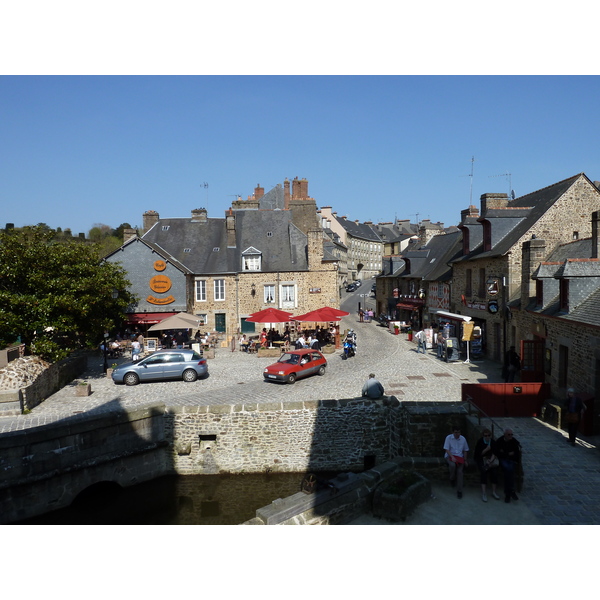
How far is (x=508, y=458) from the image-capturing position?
27.5ft

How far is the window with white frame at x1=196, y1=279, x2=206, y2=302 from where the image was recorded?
1110 inches

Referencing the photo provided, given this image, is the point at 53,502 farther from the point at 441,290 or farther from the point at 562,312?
the point at 441,290

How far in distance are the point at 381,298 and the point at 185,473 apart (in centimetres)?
2743

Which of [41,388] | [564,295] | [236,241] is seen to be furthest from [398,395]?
[236,241]

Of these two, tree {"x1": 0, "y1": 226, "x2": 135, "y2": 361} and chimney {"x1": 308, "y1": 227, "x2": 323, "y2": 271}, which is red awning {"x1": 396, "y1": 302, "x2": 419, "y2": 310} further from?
tree {"x1": 0, "y1": 226, "x2": 135, "y2": 361}

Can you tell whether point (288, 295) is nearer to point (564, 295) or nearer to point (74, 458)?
point (564, 295)

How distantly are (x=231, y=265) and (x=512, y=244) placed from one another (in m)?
16.6

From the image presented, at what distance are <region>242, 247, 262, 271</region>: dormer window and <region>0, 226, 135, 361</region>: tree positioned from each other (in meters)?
10.9

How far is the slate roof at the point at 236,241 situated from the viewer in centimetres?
2875

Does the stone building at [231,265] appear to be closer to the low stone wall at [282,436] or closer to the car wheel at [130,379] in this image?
the car wheel at [130,379]

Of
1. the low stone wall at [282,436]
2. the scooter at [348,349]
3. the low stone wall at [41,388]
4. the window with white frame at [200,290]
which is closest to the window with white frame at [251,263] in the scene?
the window with white frame at [200,290]

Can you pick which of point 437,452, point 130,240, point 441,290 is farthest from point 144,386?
point 441,290

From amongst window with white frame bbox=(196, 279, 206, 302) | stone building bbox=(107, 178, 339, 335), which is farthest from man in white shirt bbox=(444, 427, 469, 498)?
window with white frame bbox=(196, 279, 206, 302)

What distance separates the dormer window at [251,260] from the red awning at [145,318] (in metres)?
5.57
